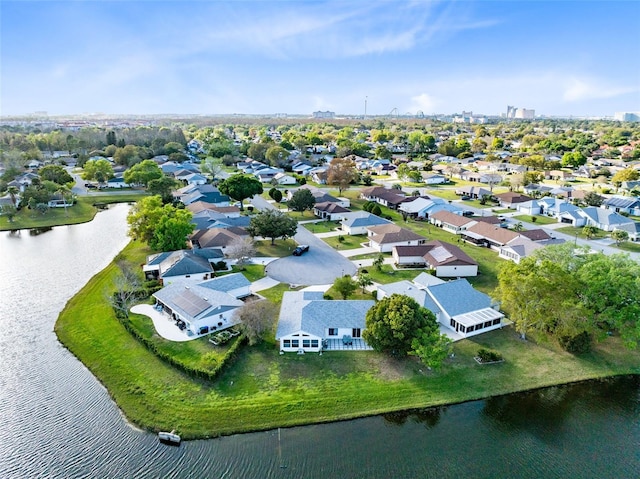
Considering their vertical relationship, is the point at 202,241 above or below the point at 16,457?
above

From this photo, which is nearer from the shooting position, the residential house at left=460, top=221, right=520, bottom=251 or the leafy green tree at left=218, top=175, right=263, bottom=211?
the residential house at left=460, top=221, right=520, bottom=251

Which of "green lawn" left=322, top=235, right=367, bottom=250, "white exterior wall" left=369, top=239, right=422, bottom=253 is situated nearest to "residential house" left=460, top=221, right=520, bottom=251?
"white exterior wall" left=369, top=239, right=422, bottom=253

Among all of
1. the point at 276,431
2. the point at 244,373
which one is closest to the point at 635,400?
the point at 276,431

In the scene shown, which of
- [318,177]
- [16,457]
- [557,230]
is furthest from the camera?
[318,177]

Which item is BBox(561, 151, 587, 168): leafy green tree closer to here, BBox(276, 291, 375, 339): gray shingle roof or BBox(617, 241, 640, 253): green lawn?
BBox(617, 241, 640, 253): green lawn

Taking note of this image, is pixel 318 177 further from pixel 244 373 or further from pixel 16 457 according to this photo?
pixel 16 457

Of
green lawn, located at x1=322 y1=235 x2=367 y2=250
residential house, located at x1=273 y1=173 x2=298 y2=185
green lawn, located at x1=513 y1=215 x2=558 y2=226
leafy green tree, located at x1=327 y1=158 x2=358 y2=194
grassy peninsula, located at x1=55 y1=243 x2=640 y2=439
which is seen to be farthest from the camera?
residential house, located at x1=273 y1=173 x2=298 y2=185

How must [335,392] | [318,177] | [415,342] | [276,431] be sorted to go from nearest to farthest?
[276,431] → [335,392] → [415,342] → [318,177]

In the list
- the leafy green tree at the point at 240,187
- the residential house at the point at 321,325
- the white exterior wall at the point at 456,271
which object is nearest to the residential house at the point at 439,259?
the white exterior wall at the point at 456,271
